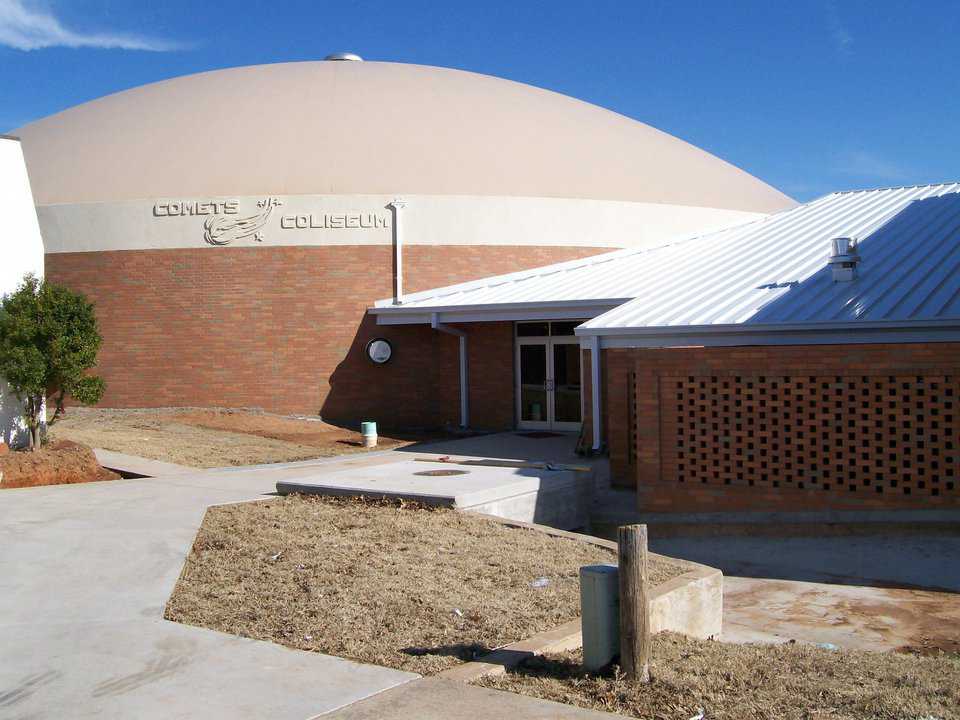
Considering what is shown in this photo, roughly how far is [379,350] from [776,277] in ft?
36.8

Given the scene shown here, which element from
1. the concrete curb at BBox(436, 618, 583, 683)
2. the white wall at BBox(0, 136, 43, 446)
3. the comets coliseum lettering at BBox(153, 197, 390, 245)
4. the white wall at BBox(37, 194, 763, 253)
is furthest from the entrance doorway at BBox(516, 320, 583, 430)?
the concrete curb at BBox(436, 618, 583, 683)

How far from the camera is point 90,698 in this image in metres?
5.49

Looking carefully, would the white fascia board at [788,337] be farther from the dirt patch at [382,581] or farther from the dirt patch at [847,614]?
the dirt patch at [382,581]

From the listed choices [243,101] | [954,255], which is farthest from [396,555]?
[243,101]

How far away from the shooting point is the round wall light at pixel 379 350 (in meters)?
24.7

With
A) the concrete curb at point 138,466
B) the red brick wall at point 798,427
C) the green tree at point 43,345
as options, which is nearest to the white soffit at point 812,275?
A: the red brick wall at point 798,427

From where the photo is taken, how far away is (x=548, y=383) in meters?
23.4

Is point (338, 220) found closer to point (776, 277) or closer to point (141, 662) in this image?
point (776, 277)

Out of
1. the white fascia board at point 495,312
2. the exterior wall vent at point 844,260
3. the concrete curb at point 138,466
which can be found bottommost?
→ the concrete curb at point 138,466

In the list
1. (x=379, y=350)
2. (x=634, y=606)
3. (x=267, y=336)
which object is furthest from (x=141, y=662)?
(x=267, y=336)

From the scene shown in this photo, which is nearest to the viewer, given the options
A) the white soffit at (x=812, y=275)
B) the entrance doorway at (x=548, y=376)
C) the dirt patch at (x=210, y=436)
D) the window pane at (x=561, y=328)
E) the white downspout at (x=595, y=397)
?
the white soffit at (x=812, y=275)

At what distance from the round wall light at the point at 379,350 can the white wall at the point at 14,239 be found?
351 inches

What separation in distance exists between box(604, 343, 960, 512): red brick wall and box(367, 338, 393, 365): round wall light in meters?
12.7

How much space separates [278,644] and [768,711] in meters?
3.09
